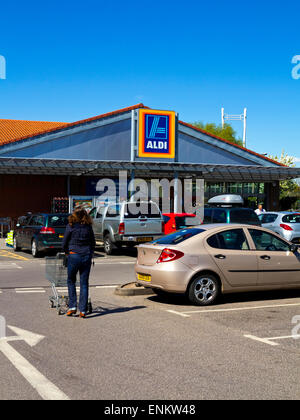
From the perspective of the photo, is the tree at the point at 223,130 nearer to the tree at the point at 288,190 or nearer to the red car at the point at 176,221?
the tree at the point at 288,190

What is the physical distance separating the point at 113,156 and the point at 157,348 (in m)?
26.0

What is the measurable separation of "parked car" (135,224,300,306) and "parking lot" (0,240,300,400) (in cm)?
37

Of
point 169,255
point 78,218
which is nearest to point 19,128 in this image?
point 169,255

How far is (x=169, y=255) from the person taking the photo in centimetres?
959

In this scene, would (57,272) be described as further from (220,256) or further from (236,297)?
(236,297)

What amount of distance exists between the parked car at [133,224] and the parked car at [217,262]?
8332 mm

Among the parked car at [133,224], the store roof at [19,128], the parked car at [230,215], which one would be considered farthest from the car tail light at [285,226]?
the store roof at [19,128]

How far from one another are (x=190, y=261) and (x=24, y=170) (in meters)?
22.6

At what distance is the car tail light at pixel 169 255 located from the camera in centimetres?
952

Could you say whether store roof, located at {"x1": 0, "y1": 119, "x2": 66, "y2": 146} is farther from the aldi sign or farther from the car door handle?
the car door handle

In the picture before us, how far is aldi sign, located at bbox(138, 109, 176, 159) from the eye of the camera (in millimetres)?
30875

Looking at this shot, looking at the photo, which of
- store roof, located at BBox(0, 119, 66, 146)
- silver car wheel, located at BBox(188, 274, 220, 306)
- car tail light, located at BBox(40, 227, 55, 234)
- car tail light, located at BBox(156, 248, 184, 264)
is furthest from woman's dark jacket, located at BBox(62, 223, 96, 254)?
store roof, located at BBox(0, 119, 66, 146)

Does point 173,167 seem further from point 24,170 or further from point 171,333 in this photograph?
point 171,333
